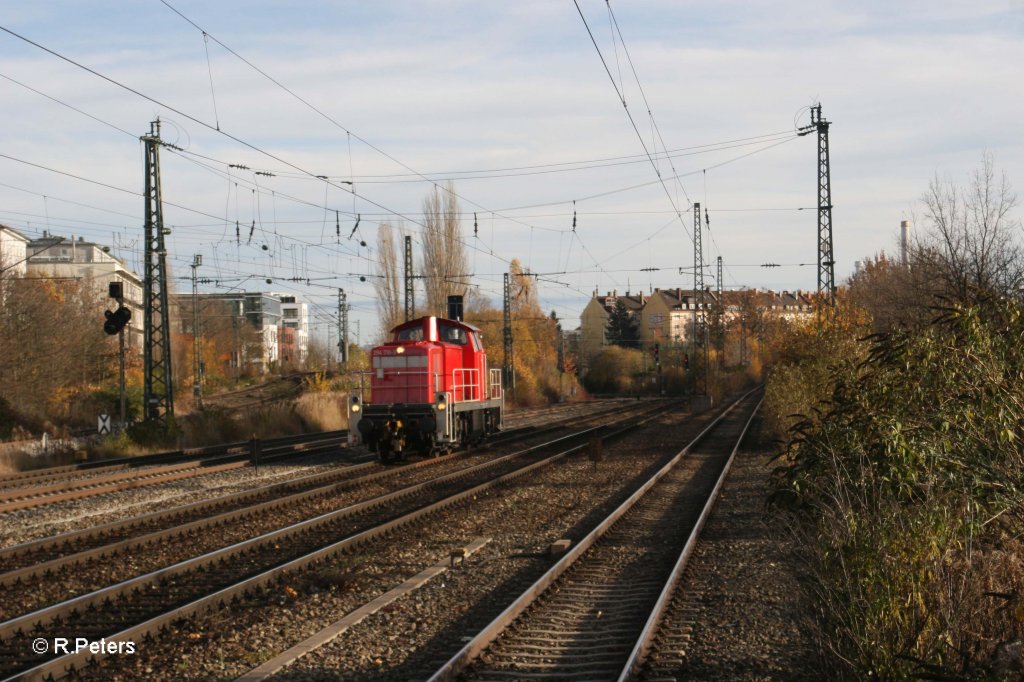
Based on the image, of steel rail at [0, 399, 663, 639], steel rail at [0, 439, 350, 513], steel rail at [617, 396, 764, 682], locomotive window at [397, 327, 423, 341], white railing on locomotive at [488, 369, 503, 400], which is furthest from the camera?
white railing on locomotive at [488, 369, 503, 400]

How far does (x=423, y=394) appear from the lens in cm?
2236

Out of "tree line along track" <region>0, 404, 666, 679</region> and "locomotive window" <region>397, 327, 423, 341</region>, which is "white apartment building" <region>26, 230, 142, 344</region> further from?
"tree line along track" <region>0, 404, 666, 679</region>

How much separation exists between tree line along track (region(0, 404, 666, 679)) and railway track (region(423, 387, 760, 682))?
9.18 feet

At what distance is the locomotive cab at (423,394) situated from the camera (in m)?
21.8

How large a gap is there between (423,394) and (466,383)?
7.84 ft

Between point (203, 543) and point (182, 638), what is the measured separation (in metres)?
4.47

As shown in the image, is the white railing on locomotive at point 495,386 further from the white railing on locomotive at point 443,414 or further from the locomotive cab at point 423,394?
the white railing on locomotive at point 443,414

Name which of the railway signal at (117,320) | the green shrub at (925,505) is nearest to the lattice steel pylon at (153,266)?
the railway signal at (117,320)

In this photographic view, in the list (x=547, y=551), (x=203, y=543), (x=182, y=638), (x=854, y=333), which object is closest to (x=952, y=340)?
(x=547, y=551)

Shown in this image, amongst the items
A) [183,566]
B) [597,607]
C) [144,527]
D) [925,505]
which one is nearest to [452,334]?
[144,527]

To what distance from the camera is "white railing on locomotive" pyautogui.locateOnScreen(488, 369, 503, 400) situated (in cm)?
2741

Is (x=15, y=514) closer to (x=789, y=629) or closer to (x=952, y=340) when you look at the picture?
(x=789, y=629)

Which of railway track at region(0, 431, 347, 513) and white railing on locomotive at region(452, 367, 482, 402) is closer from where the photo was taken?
railway track at region(0, 431, 347, 513)

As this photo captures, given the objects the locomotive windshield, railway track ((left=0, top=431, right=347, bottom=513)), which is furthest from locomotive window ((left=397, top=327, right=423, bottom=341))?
railway track ((left=0, top=431, right=347, bottom=513))
